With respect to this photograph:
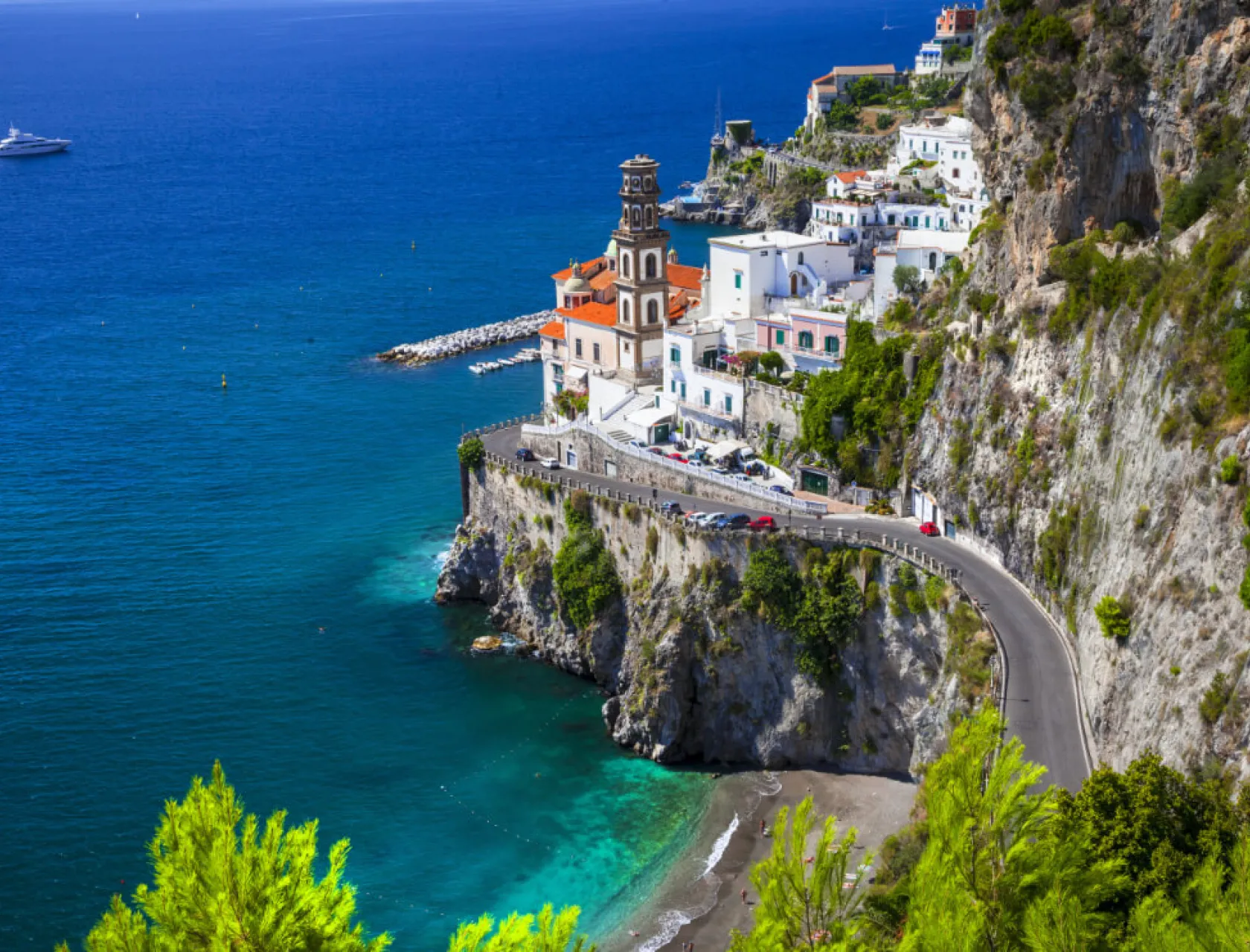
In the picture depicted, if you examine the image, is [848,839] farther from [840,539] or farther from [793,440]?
[793,440]

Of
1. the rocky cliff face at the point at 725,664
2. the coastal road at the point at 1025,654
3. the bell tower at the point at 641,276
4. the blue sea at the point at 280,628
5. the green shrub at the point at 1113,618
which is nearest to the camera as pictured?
the green shrub at the point at 1113,618

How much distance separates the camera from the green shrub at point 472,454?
253ft

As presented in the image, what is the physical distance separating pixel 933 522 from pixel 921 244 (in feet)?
72.9

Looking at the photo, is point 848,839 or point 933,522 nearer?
point 848,839

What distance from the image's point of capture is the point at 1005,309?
5884 centimetres

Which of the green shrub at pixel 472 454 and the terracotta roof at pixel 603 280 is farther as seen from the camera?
the terracotta roof at pixel 603 280

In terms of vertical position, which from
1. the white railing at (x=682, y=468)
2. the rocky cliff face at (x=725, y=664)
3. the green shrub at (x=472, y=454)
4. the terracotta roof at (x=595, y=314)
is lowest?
the rocky cliff face at (x=725, y=664)

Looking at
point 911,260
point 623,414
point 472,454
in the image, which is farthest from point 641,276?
point 911,260

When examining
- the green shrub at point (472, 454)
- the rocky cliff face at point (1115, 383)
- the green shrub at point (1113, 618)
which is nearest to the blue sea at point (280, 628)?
the green shrub at point (472, 454)

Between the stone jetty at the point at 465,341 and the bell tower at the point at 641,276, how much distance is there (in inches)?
1471

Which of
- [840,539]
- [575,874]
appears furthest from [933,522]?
[575,874]

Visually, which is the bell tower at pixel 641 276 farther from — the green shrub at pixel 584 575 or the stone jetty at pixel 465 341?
the stone jetty at pixel 465 341

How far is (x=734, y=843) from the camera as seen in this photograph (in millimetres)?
56219

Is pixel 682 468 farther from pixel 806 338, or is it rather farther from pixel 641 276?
pixel 641 276
